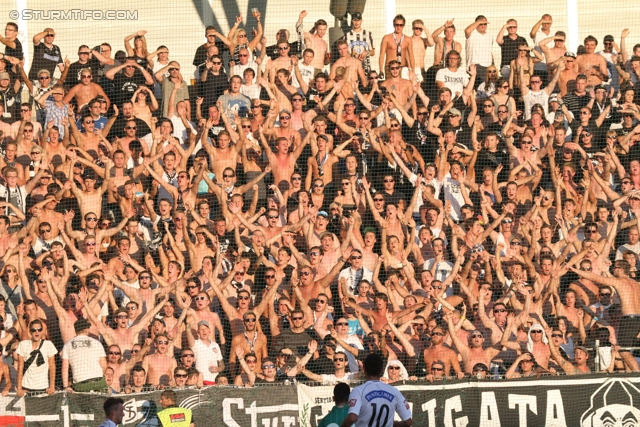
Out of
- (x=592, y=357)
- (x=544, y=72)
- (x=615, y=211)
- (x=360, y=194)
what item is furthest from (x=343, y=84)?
(x=592, y=357)

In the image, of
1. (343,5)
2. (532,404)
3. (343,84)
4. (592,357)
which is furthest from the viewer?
(343,5)

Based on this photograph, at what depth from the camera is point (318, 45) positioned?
18.0m

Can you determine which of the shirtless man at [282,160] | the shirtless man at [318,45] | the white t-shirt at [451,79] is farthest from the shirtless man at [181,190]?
the white t-shirt at [451,79]

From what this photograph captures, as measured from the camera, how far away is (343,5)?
19.0 m

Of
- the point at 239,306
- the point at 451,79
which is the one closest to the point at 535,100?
the point at 451,79

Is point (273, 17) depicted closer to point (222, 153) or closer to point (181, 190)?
point (222, 153)

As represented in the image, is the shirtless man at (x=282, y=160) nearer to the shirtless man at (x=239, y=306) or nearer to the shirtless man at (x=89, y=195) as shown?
the shirtless man at (x=239, y=306)

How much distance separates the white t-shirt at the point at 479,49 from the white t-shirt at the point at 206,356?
238 inches

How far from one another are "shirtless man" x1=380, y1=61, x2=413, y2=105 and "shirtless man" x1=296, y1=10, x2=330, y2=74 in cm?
97

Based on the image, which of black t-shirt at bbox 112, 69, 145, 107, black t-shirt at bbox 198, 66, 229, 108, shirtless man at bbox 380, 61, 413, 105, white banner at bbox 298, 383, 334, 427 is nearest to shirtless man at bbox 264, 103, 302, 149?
black t-shirt at bbox 198, 66, 229, 108

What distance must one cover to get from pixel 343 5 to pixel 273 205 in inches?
168

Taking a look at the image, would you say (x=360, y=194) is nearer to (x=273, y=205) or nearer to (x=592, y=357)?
(x=273, y=205)

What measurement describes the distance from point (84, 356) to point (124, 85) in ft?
14.6

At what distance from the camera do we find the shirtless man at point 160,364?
48.5ft
